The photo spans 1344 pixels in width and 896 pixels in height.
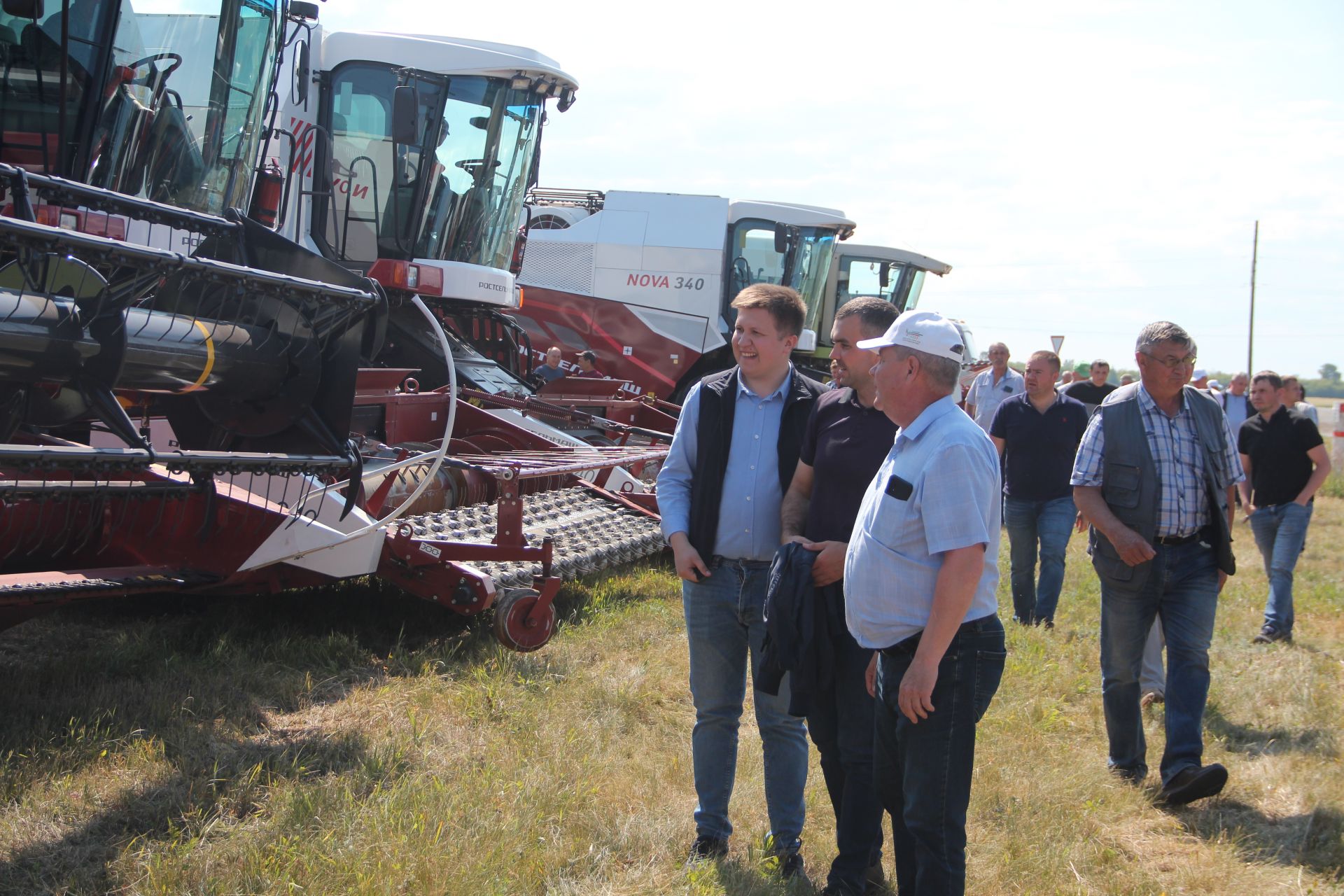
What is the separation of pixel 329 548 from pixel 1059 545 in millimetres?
4288

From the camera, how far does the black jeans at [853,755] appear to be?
3221 mm

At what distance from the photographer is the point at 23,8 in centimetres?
521

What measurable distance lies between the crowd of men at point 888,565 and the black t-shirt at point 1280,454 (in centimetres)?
299

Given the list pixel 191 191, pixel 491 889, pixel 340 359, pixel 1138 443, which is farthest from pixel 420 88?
pixel 491 889

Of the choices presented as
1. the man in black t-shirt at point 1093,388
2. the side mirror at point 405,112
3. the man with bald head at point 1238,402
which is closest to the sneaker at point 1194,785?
the man in black t-shirt at point 1093,388

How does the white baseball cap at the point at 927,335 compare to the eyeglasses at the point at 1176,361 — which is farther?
the eyeglasses at the point at 1176,361

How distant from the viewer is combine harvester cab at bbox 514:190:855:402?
1692 centimetres

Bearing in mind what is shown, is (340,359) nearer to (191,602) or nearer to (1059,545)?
(191,602)

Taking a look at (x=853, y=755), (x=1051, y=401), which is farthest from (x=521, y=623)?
(x=1051, y=401)

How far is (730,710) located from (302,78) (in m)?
7.79

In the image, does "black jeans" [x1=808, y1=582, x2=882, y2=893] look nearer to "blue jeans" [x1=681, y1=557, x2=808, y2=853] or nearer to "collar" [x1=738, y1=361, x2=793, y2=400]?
"blue jeans" [x1=681, y1=557, x2=808, y2=853]

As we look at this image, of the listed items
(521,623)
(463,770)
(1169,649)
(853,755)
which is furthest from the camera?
(521,623)

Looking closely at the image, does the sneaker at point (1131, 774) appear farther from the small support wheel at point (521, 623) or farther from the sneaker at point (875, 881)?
the small support wheel at point (521, 623)

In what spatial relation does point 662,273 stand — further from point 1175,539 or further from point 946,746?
point 946,746
